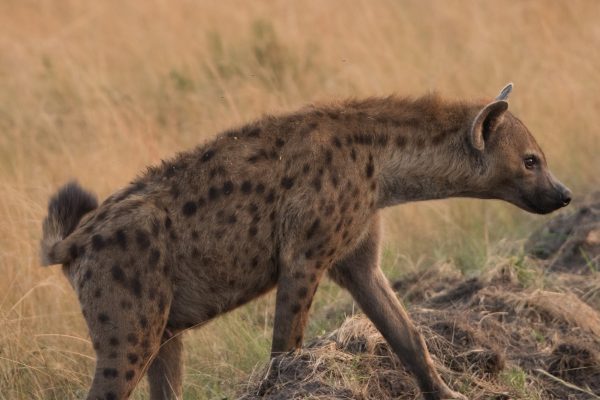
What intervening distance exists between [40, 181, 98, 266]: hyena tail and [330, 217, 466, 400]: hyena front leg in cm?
113

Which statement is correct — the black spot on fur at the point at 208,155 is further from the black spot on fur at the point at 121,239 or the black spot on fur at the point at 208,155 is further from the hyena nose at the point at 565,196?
the hyena nose at the point at 565,196

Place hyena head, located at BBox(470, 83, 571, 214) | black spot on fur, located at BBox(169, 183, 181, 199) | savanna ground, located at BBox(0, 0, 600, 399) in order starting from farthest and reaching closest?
1. savanna ground, located at BBox(0, 0, 600, 399)
2. hyena head, located at BBox(470, 83, 571, 214)
3. black spot on fur, located at BBox(169, 183, 181, 199)

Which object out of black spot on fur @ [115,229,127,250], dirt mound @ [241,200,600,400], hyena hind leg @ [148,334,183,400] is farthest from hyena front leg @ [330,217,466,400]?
black spot on fur @ [115,229,127,250]

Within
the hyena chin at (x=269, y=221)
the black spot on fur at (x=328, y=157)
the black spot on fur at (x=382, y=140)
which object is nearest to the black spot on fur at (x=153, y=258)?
the hyena chin at (x=269, y=221)

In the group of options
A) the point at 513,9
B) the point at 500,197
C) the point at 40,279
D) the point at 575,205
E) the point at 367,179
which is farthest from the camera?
the point at 513,9

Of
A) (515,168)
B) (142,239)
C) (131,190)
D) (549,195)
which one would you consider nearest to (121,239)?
(142,239)

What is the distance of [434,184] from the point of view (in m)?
5.64

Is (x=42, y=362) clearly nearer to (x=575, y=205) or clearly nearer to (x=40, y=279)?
(x=40, y=279)

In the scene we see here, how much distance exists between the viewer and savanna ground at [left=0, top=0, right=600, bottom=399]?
6457mm

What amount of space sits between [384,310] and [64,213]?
1.43 metres

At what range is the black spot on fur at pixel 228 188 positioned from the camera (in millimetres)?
5220

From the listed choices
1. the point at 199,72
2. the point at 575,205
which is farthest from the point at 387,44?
the point at 575,205

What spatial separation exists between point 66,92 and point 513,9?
15.2 feet

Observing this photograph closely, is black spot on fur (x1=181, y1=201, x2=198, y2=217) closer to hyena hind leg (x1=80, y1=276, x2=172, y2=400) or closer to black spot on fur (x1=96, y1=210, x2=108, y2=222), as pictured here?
black spot on fur (x1=96, y1=210, x2=108, y2=222)
